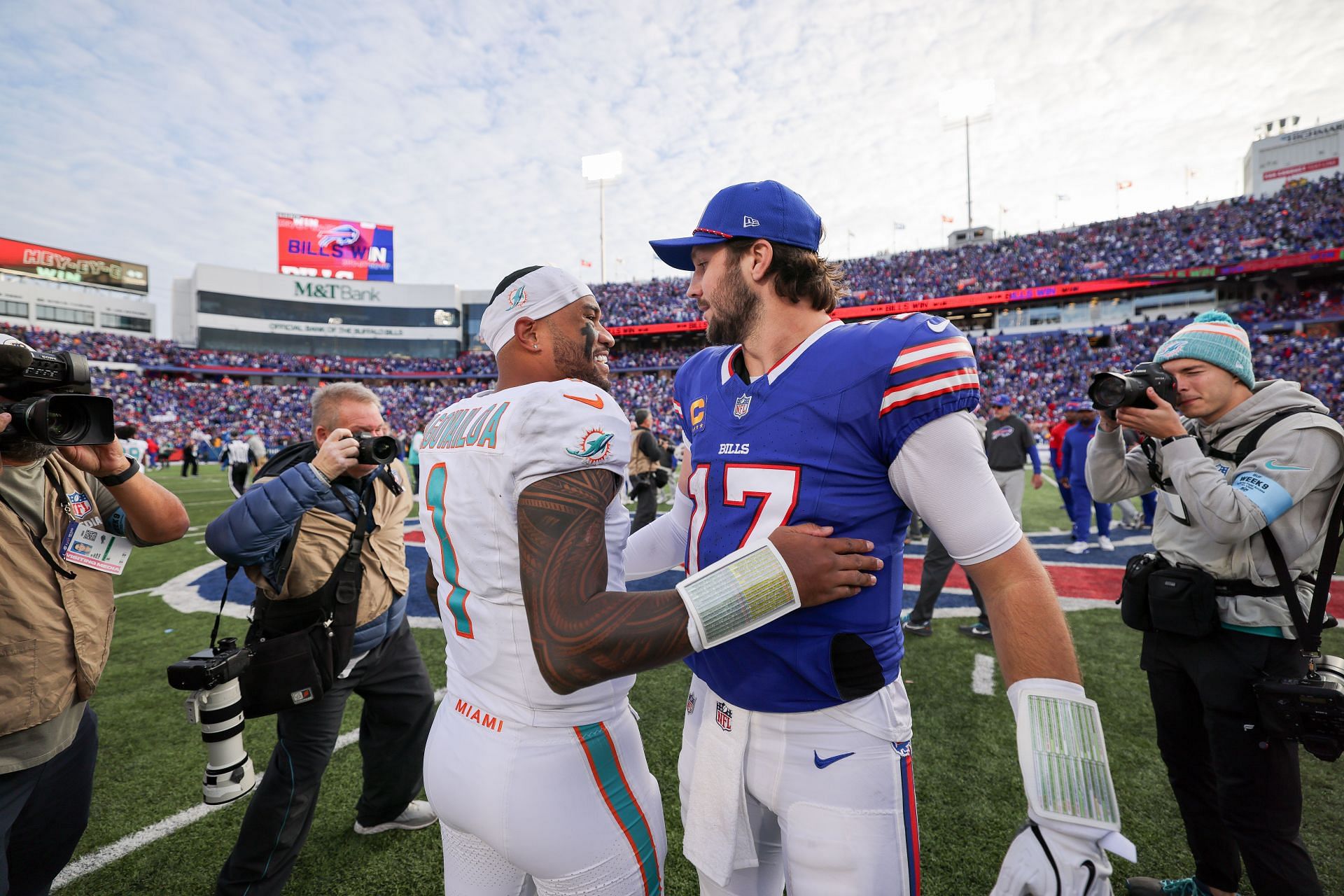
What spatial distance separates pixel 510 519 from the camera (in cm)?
142

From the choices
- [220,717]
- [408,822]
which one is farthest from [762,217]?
[408,822]

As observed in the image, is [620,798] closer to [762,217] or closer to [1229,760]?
[762,217]

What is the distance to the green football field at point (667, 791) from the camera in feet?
9.05

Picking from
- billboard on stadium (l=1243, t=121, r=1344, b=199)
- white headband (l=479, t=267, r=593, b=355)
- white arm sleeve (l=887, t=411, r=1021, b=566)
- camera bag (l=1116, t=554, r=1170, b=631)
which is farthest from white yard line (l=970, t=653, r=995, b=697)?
billboard on stadium (l=1243, t=121, r=1344, b=199)

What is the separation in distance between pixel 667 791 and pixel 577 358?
8.99ft

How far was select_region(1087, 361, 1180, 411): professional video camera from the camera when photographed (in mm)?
2215

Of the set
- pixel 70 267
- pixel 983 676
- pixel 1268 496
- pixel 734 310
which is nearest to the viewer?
Result: pixel 734 310

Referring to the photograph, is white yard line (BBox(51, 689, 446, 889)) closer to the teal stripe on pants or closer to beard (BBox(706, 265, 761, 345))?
the teal stripe on pants

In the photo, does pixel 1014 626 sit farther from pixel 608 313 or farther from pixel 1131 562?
pixel 608 313

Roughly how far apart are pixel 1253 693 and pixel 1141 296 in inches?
1742

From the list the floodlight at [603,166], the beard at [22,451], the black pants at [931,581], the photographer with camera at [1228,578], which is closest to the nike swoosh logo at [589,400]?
the beard at [22,451]

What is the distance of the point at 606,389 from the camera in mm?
1765

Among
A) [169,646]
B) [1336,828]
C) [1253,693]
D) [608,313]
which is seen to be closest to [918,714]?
[1336,828]

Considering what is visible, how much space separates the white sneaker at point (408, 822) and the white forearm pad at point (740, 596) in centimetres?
273
